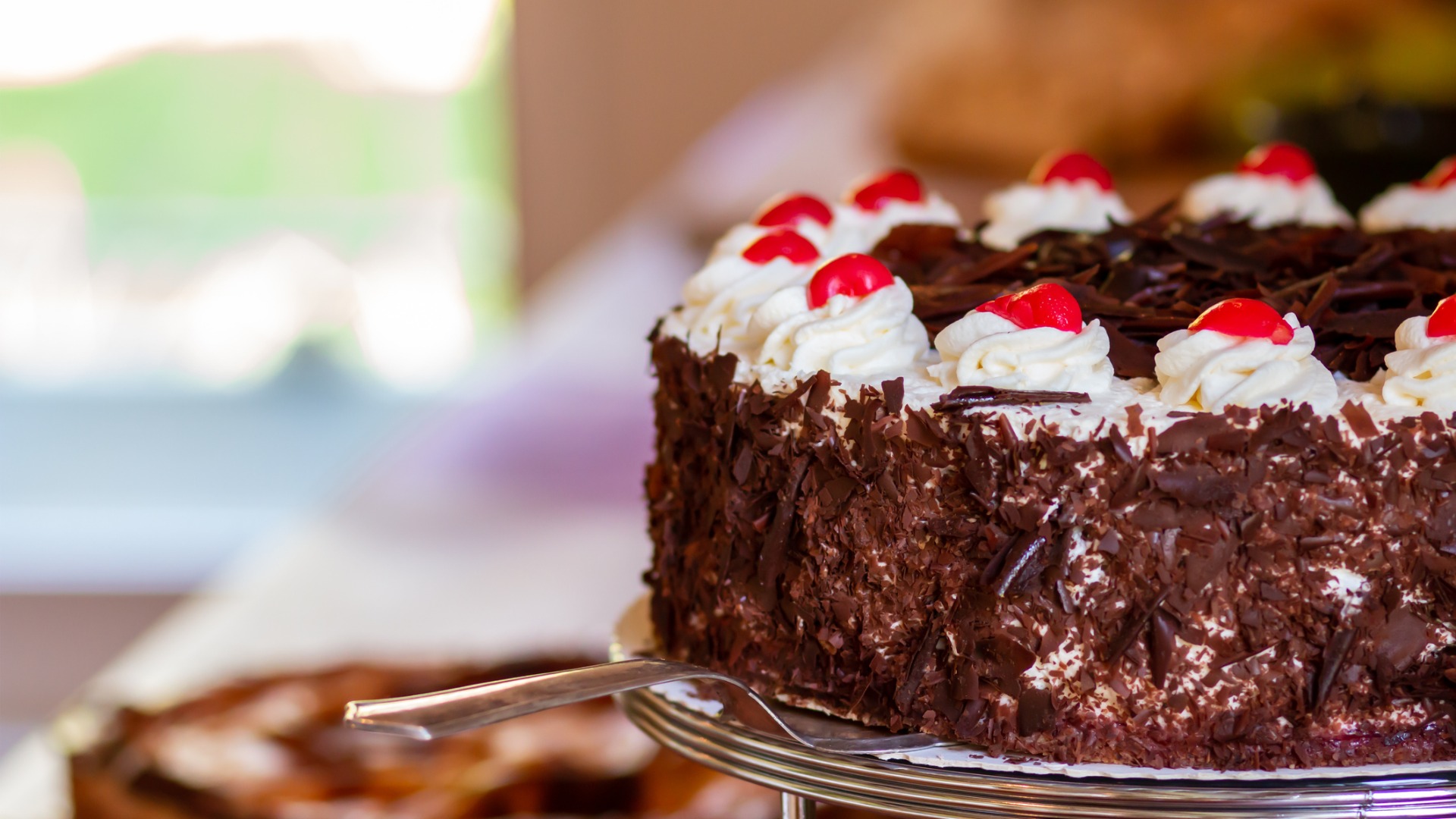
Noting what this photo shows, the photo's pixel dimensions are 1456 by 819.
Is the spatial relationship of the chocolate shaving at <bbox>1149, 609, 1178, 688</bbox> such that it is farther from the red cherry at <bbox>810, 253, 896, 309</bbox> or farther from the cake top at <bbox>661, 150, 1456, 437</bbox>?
the red cherry at <bbox>810, 253, 896, 309</bbox>

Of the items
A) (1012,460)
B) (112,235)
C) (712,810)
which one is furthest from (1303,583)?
(112,235)

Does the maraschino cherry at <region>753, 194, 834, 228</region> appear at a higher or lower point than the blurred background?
lower

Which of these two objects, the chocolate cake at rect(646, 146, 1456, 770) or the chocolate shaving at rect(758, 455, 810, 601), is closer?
the chocolate cake at rect(646, 146, 1456, 770)

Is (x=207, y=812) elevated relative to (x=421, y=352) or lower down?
lower down

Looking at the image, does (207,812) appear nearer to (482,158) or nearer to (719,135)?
(719,135)

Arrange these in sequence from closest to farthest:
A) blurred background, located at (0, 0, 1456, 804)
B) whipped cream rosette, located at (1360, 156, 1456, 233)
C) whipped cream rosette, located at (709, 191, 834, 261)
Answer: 1. whipped cream rosette, located at (709, 191, 834, 261)
2. whipped cream rosette, located at (1360, 156, 1456, 233)
3. blurred background, located at (0, 0, 1456, 804)

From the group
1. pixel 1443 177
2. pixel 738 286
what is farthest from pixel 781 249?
pixel 1443 177

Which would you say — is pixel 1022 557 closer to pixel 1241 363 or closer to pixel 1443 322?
pixel 1241 363

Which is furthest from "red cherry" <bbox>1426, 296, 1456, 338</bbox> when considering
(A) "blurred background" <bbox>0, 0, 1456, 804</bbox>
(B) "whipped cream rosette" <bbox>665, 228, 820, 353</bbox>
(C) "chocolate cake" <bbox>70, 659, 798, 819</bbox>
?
(A) "blurred background" <bbox>0, 0, 1456, 804</bbox>
